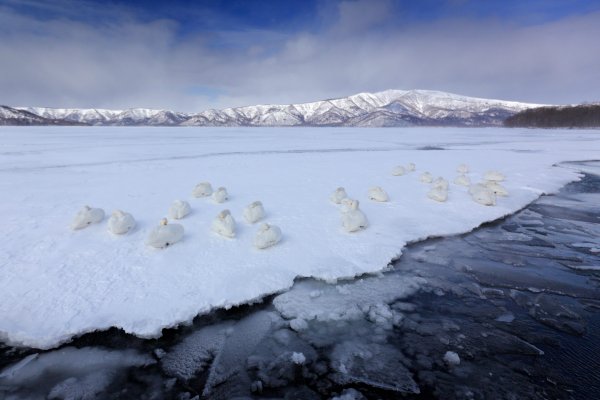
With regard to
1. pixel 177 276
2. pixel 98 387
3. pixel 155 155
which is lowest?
pixel 98 387

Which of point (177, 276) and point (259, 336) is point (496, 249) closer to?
point (259, 336)

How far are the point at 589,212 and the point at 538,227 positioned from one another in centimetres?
226

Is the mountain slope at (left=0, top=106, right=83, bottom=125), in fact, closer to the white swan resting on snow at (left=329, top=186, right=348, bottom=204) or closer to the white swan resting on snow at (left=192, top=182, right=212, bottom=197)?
the white swan resting on snow at (left=192, top=182, right=212, bottom=197)

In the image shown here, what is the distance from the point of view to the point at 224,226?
571 cm

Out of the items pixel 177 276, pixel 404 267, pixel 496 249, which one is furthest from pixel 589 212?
pixel 177 276

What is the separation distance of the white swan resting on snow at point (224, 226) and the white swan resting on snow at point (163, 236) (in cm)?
66

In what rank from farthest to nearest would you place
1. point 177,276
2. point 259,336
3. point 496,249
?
point 496,249
point 177,276
point 259,336

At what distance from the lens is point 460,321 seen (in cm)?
397

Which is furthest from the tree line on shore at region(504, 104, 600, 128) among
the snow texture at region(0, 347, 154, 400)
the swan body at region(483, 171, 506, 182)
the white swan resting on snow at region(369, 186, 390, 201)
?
the snow texture at region(0, 347, 154, 400)

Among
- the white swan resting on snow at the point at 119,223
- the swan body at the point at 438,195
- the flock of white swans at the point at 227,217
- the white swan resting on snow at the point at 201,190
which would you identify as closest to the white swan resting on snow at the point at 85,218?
the flock of white swans at the point at 227,217

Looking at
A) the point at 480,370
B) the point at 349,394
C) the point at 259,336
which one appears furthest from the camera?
the point at 259,336

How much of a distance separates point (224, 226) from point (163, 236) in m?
1.00

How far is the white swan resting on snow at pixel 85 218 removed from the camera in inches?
229

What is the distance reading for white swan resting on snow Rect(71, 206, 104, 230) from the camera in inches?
229
